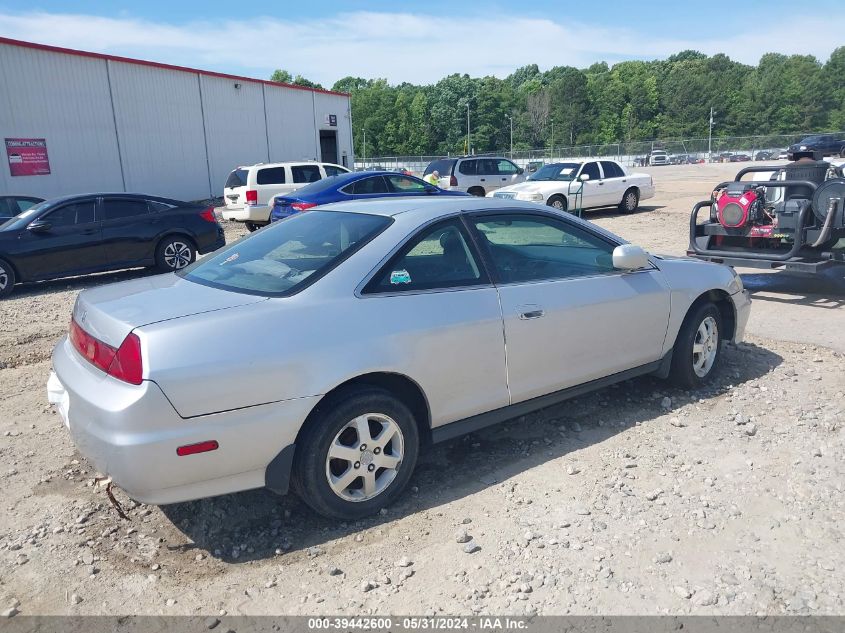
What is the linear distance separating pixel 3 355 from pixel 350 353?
517 cm

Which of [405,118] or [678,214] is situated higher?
[405,118]

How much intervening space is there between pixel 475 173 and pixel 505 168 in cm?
121

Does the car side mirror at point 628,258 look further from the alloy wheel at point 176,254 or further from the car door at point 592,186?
the car door at point 592,186

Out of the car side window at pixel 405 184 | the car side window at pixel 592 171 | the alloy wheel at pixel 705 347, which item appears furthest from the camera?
the car side window at pixel 592 171

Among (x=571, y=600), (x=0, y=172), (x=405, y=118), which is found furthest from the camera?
(x=405, y=118)

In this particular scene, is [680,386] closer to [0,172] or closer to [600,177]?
[600,177]

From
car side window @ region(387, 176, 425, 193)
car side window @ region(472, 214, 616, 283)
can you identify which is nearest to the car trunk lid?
car side window @ region(472, 214, 616, 283)

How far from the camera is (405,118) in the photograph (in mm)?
110688

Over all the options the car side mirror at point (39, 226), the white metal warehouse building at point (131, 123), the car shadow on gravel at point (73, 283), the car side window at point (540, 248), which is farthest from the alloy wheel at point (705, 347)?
the white metal warehouse building at point (131, 123)

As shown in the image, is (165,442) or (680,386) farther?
(680,386)

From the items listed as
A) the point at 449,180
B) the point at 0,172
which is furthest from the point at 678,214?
the point at 0,172

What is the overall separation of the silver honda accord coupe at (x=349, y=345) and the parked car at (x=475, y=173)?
16.0m

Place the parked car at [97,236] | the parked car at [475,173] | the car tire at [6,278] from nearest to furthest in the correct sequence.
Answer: the car tire at [6,278]
the parked car at [97,236]
the parked car at [475,173]

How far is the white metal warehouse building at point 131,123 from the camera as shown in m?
22.2
